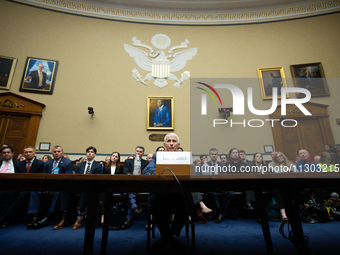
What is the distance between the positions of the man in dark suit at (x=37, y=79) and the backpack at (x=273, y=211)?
7.37 m

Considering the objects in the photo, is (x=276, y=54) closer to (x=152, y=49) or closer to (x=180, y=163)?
(x=152, y=49)

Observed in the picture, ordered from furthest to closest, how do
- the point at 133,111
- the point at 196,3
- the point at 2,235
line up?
the point at 196,3
the point at 133,111
the point at 2,235

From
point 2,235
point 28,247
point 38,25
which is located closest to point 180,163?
point 28,247

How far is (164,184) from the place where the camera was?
1.59 m

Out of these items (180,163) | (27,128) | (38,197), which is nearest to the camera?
(180,163)

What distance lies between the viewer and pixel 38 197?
130 inches

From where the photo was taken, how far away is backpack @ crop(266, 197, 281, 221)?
336 cm

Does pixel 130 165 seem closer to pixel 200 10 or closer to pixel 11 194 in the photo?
pixel 11 194

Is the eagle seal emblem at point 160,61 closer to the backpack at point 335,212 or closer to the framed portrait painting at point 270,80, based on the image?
the framed portrait painting at point 270,80

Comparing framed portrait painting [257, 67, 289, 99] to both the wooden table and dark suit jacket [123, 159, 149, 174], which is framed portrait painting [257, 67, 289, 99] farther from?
→ the wooden table

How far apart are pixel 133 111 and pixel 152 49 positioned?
2643mm

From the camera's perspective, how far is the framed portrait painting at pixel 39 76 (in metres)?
6.51

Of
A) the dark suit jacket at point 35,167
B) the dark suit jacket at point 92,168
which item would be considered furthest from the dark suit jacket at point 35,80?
the dark suit jacket at point 92,168

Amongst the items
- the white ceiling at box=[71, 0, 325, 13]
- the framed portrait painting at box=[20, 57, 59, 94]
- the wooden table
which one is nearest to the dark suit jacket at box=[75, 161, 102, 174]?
the wooden table
